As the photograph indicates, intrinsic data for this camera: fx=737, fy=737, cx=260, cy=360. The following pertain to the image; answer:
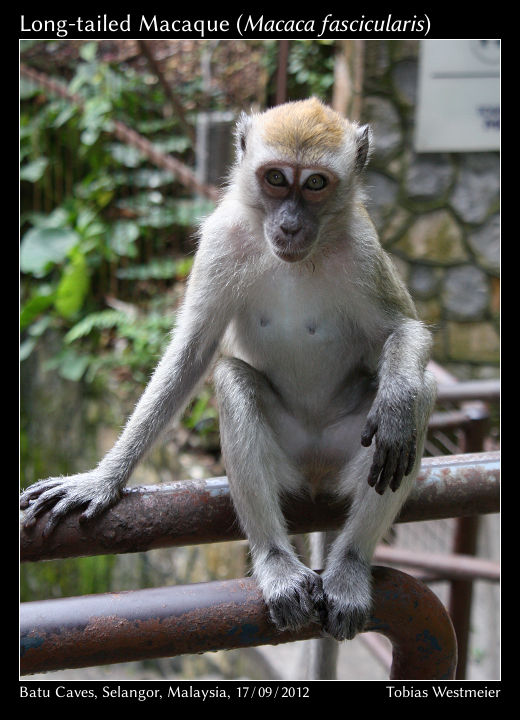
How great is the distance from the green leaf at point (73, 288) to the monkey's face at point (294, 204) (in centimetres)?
453

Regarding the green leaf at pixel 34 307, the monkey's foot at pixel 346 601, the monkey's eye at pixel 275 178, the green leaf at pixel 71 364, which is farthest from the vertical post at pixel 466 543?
the green leaf at pixel 34 307

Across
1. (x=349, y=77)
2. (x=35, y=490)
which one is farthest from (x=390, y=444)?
(x=349, y=77)

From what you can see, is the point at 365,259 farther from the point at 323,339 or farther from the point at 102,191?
the point at 102,191

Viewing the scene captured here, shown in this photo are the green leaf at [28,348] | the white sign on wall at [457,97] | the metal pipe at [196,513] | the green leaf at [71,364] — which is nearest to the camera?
the metal pipe at [196,513]

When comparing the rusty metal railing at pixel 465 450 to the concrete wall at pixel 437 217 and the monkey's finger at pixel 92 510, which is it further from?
the concrete wall at pixel 437 217

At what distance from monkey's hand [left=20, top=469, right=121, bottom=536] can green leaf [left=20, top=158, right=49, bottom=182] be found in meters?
5.88

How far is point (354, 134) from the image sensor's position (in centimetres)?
278

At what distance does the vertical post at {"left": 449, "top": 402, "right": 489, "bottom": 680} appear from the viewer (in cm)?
291

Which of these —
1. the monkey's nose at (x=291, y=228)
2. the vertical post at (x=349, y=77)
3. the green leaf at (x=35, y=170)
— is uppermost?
the vertical post at (x=349, y=77)

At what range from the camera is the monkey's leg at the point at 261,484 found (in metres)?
2.15

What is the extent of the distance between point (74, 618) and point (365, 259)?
5.62ft

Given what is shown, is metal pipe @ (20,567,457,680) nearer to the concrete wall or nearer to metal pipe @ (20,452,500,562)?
metal pipe @ (20,452,500,562)

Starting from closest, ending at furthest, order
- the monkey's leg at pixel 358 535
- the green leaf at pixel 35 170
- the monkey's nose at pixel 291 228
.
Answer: the monkey's leg at pixel 358 535
the monkey's nose at pixel 291 228
the green leaf at pixel 35 170

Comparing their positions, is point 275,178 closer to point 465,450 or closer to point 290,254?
point 290,254
